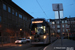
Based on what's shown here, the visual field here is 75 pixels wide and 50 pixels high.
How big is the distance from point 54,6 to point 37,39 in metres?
5.91

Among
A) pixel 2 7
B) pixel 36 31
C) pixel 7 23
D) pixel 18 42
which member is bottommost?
A: pixel 18 42

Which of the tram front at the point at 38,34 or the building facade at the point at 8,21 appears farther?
the building facade at the point at 8,21

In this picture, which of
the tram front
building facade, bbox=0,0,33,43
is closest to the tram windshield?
the tram front

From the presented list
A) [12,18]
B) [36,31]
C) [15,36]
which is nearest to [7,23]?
[12,18]

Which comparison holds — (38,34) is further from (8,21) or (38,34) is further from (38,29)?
(8,21)

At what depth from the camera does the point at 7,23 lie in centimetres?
3241

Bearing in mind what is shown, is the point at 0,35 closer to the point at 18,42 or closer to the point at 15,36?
the point at 18,42

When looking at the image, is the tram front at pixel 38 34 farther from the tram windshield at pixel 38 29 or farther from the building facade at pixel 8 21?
the building facade at pixel 8 21

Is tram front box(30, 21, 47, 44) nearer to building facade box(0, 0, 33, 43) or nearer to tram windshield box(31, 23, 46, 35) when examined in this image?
tram windshield box(31, 23, 46, 35)

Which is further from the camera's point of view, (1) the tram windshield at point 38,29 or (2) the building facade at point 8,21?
(2) the building facade at point 8,21

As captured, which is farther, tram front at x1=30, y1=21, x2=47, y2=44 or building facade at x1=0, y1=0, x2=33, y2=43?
building facade at x1=0, y1=0, x2=33, y2=43

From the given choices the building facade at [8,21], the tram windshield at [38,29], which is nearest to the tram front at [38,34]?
the tram windshield at [38,29]

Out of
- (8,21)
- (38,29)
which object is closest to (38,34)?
(38,29)

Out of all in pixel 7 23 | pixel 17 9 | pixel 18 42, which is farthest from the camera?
pixel 17 9
